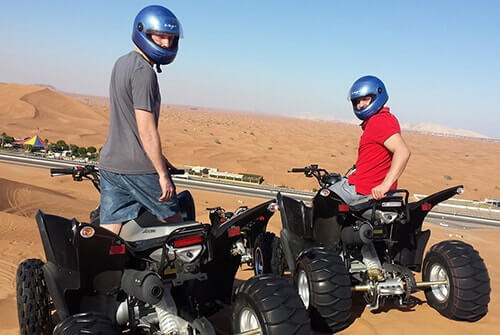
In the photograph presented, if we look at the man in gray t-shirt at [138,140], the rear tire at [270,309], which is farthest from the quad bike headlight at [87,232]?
the rear tire at [270,309]

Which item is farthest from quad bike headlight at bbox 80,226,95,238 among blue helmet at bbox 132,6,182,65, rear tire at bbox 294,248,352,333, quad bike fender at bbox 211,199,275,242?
rear tire at bbox 294,248,352,333

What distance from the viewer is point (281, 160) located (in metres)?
39.7

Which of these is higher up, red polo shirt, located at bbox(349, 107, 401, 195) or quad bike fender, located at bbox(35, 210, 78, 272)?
red polo shirt, located at bbox(349, 107, 401, 195)

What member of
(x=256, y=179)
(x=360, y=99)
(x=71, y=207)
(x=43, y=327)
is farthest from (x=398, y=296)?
(x=256, y=179)

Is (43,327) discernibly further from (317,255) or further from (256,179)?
(256,179)

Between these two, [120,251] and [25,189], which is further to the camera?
[25,189]

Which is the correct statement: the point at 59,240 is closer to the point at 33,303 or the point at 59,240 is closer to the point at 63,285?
the point at 63,285

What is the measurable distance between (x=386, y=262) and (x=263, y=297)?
2356 mm

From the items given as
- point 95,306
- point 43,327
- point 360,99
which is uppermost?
point 360,99

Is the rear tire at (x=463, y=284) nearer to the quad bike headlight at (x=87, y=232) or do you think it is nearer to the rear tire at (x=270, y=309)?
the rear tire at (x=270, y=309)

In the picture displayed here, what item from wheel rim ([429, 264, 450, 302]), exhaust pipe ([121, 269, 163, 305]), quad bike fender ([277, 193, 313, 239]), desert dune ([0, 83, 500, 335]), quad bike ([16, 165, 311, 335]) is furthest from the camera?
quad bike fender ([277, 193, 313, 239])

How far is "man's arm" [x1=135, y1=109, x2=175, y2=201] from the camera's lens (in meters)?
3.29

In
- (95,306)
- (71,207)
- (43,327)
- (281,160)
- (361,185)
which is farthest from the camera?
(281,160)

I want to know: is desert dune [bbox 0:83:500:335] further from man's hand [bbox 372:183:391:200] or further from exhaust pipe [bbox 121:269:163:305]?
exhaust pipe [bbox 121:269:163:305]
